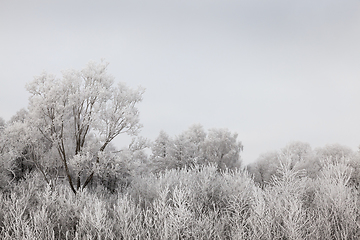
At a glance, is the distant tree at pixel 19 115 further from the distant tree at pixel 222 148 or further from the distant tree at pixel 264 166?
the distant tree at pixel 264 166

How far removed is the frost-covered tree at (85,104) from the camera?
14.8 meters

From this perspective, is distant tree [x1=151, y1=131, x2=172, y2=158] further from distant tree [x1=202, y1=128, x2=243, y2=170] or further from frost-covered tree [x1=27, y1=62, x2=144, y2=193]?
frost-covered tree [x1=27, y1=62, x2=144, y2=193]

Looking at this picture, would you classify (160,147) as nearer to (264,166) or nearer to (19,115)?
(19,115)

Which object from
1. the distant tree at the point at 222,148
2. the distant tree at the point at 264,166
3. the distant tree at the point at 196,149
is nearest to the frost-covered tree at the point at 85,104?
the distant tree at the point at 196,149

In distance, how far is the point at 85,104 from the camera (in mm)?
15789

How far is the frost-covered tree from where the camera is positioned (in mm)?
14789

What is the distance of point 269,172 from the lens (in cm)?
3794

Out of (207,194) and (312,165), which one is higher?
(312,165)

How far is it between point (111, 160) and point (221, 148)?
28246mm

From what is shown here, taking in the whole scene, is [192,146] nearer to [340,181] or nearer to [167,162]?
[167,162]

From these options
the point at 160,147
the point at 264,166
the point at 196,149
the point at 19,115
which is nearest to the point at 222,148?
the point at 196,149

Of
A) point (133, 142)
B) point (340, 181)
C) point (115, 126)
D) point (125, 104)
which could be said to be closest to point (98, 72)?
point (125, 104)

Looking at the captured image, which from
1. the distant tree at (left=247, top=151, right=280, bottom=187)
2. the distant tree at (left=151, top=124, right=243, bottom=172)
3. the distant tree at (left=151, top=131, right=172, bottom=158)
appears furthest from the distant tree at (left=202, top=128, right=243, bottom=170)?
the distant tree at (left=151, top=131, right=172, bottom=158)

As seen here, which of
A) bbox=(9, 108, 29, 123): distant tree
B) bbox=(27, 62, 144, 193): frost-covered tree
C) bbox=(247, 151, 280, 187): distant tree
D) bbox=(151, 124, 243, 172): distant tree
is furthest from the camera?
bbox=(247, 151, 280, 187): distant tree
